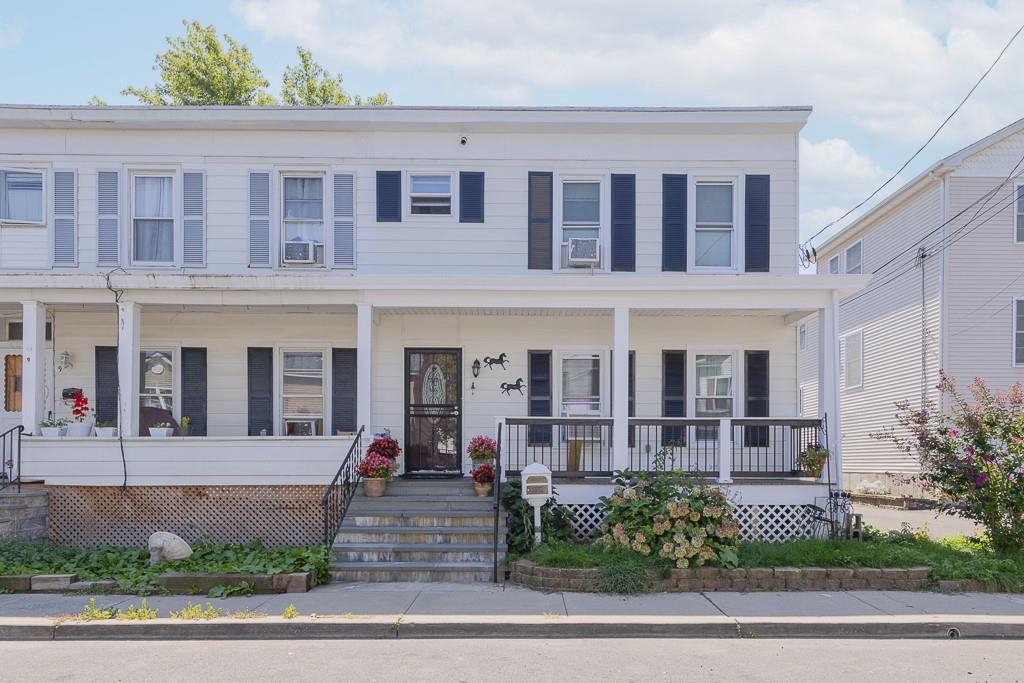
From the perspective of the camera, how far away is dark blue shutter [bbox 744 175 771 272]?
1294 cm

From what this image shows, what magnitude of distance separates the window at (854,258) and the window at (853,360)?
5.95 ft

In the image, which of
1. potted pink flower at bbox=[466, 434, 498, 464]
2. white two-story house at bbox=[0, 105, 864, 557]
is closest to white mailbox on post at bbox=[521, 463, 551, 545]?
potted pink flower at bbox=[466, 434, 498, 464]

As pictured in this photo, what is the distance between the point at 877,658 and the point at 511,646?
3155 mm

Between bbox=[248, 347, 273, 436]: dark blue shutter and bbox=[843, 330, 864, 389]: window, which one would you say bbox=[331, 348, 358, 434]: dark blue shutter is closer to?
bbox=[248, 347, 273, 436]: dark blue shutter

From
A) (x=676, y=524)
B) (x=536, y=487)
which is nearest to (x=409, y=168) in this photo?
(x=536, y=487)

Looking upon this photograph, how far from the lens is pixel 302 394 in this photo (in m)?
13.4

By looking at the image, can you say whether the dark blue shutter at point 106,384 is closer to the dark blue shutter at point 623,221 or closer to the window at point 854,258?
the dark blue shutter at point 623,221

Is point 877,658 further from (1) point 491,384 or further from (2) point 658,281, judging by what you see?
(1) point 491,384

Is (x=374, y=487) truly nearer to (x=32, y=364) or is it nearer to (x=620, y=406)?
(x=620, y=406)

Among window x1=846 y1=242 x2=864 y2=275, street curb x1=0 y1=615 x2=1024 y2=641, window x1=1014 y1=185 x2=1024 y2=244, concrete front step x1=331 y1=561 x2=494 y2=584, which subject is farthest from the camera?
window x1=846 y1=242 x2=864 y2=275

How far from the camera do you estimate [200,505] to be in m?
11.5

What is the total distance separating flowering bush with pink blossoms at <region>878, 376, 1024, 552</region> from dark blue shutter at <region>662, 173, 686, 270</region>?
15.0ft

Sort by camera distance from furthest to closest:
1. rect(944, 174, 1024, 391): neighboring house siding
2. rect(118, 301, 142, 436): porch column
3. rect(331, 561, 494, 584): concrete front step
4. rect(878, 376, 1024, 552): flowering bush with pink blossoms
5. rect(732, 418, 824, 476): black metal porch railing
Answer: rect(944, 174, 1024, 391): neighboring house siding
rect(732, 418, 824, 476): black metal porch railing
rect(118, 301, 142, 436): porch column
rect(878, 376, 1024, 552): flowering bush with pink blossoms
rect(331, 561, 494, 584): concrete front step

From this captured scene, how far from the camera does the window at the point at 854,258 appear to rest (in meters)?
21.7
